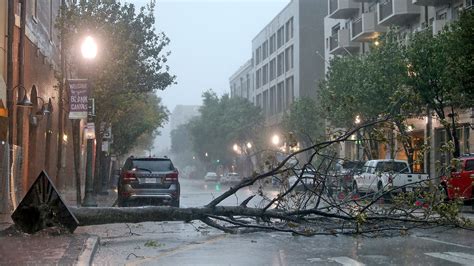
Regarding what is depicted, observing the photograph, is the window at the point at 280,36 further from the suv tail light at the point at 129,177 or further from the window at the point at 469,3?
the suv tail light at the point at 129,177

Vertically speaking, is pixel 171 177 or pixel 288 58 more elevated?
pixel 288 58

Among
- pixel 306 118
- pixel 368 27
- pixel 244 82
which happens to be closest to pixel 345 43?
pixel 368 27

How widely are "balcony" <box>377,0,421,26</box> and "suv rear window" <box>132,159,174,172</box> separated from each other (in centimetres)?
2219

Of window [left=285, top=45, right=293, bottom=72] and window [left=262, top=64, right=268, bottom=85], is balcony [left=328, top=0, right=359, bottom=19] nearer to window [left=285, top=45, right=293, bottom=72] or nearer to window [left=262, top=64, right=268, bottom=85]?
window [left=285, top=45, right=293, bottom=72]

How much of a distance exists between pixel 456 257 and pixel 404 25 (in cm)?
3172

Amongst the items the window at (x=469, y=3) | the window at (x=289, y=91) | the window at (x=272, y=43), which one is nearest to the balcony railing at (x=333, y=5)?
the window at (x=289, y=91)

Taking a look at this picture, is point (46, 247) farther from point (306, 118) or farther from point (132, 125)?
point (306, 118)

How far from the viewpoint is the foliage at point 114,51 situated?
23812 millimetres

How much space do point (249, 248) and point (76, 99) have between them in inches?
408

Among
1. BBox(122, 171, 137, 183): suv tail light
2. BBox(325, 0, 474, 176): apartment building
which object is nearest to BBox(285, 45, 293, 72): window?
BBox(325, 0, 474, 176): apartment building

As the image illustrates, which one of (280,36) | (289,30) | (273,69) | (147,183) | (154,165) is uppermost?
(280,36)

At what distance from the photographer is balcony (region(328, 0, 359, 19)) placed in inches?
1898

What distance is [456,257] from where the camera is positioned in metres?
10.6

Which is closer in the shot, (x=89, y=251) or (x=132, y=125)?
(x=89, y=251)
